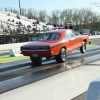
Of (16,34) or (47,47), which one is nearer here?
(47,47)

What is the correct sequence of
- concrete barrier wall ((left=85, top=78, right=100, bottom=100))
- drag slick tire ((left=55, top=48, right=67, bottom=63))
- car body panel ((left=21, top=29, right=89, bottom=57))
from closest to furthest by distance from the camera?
concrete barrier wall ((left=85, top=78, right=100, bottom=100)) < car body panel ((left=21, top=29, right=89, bottom=57)) < drag slick tire ((left=55, top=48, right=67, bottom=63))

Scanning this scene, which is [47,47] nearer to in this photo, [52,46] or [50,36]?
[52,46]

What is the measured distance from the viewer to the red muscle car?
9664 millimetres

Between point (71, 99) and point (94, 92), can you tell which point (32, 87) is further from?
point (94, 92)

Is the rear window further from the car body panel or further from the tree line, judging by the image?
the tree line

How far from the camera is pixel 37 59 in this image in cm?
1095

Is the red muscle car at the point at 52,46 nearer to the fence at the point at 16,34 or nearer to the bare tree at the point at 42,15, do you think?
the fence at the point at 16,34

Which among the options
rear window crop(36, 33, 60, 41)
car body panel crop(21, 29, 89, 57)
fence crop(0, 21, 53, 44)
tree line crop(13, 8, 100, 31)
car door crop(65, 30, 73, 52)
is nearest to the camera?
car body panel crop(21, 29, 89, 57)

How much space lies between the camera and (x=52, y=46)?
9656 millimetres

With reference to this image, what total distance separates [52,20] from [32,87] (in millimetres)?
104191

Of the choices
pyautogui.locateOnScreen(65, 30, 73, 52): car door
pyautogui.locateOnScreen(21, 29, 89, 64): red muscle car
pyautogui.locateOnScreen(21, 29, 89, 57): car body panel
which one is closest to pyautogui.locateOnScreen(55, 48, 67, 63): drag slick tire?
pyautogui.locateOnScreen(21, 29, 89, 64): red muscle car

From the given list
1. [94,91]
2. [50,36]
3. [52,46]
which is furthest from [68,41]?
[94,91]

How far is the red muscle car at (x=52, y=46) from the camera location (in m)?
9.66

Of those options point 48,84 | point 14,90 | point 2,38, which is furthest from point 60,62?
point 2,38
